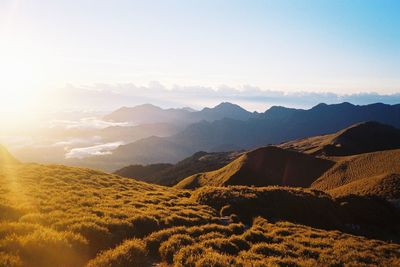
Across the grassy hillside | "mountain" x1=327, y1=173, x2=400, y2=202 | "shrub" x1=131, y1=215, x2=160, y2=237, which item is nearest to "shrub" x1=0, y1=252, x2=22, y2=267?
"shrub" x1=131, y1=215, x2=160, y2=237

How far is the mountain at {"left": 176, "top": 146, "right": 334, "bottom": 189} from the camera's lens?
95.1 meters

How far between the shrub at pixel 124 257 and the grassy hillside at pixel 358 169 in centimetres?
8472

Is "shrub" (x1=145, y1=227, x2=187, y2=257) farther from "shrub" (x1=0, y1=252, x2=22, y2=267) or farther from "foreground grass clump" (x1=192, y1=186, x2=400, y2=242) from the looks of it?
"foreground grass clump" (x1=192, y1=186, x2=400, y2=242)

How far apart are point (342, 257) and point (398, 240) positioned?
64.4 ft

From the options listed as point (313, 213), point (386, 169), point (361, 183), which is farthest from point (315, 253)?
point (386, 169)

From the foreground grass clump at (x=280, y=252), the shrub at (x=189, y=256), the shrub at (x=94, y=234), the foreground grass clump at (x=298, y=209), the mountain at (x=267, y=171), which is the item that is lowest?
the mountain at (x=267, y=171)

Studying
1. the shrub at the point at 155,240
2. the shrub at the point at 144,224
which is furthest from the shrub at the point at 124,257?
the shrub at the point at 144,224

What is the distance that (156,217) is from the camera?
22.5 meters

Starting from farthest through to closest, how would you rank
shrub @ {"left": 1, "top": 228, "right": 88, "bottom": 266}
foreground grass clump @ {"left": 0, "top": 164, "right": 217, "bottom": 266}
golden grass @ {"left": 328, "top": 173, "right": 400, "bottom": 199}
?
golden grass @ {"left": 328, "top": 173, "right": 400, "bottom": 199} < foreground grass clump @ {"left": 0, "top": 164, "right": 217, "bottom": 266} < shrub @ {"left": 1, "top": 228, "right": 88, "bottom": 266}

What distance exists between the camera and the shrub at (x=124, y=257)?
12.5m

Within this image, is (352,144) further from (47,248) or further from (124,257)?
(47,248)

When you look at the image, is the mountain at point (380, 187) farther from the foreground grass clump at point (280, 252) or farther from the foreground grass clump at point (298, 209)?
the foreground grass clump at point (280, 252)

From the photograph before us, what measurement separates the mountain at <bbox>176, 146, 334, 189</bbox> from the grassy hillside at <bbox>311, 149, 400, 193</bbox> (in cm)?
393

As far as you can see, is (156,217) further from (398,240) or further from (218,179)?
(218,179)
